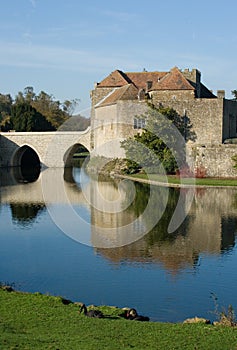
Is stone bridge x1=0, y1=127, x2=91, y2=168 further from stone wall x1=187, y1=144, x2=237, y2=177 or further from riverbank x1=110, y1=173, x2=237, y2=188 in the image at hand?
stone wall x1=187, y1=144, x2=237, y2=177

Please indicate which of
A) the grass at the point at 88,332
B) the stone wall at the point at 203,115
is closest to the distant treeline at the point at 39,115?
the stone wall at the point at 203,115

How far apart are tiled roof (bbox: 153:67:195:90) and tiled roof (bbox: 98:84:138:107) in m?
1.75

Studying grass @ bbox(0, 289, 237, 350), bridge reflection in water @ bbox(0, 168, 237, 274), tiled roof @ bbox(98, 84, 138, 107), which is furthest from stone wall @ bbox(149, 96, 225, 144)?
grass @ bbox(0, 289, 237, 350)

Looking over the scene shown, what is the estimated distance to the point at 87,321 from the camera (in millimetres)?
9016

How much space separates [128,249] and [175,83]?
86.1ft

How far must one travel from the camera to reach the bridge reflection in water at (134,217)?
15633 mm

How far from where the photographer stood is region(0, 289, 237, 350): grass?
7711 millimetres

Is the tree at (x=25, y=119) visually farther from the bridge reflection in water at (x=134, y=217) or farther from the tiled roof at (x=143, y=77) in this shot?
the bridge reflection in water at (x=134, y=217)

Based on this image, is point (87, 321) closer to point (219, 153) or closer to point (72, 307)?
point (72, 307)

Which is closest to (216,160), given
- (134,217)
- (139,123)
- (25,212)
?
(139,123)

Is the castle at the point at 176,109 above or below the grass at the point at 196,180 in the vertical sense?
above

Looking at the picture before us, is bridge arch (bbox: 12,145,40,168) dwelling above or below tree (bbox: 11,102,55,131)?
below

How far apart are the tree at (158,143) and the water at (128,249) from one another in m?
7.49

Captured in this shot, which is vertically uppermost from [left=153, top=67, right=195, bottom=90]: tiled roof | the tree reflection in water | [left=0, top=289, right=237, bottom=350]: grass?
[left=153, top=67, right=195, bottom=90]: tiled roof
